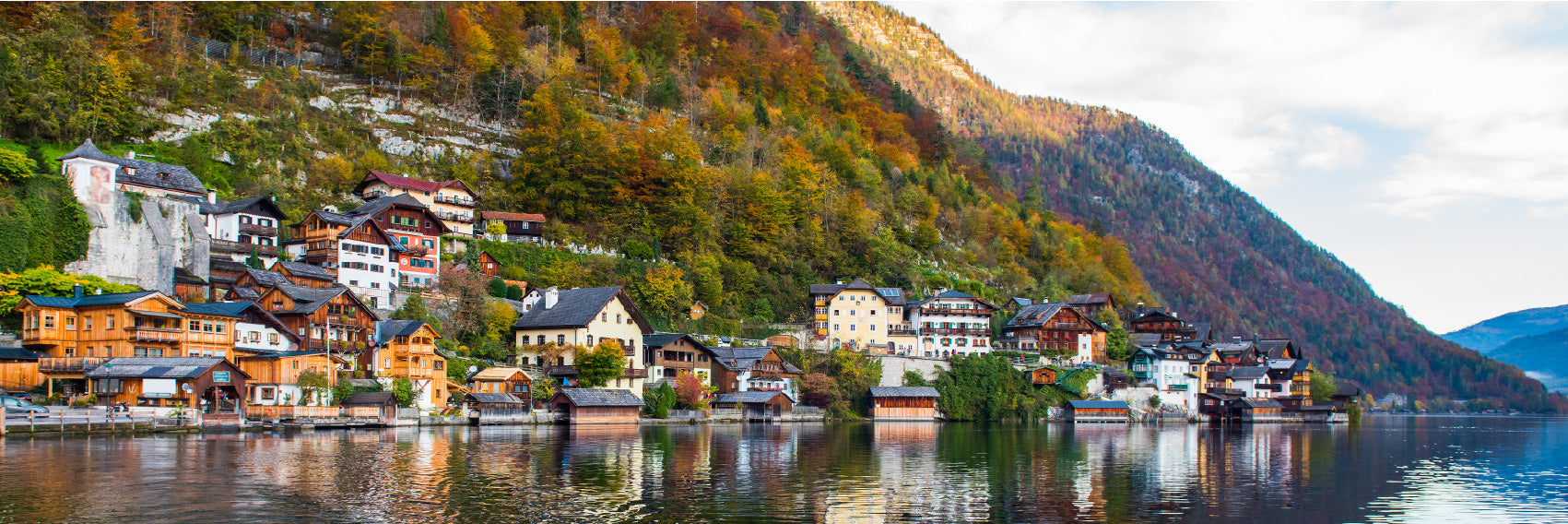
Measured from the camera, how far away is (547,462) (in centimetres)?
3625

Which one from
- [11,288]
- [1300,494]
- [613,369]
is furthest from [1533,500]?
[11,288]

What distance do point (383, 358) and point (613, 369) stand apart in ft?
44.7

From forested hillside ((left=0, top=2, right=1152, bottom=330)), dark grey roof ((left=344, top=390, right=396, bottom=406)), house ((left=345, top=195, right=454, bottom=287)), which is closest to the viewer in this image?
dark grey roof ((left=344, top=390, right=396, bottom=406))

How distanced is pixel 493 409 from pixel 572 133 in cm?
3485

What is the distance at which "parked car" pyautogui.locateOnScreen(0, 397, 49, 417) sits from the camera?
42.5 m

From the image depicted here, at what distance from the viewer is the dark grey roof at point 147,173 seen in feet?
195

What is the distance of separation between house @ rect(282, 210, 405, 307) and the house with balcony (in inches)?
211

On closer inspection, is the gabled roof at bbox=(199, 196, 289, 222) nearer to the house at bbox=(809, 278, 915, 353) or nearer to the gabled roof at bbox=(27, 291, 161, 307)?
the gabled roof at bbox=(27, 291, 161, 307)

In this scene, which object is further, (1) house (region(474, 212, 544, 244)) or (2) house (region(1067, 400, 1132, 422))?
(2) house (region(1067, 400, 1132, 422))

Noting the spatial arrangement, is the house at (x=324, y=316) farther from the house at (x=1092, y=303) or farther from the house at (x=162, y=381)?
the house at (x=1092, y=303)

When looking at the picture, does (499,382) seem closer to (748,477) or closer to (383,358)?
(383,358)

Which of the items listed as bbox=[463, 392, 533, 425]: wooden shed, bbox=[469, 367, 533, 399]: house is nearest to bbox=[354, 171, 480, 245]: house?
bbox=[469, 367, 533, 399]: house

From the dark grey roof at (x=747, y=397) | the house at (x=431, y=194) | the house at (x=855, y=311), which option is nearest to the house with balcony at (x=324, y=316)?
the house at (x=431, y=194)

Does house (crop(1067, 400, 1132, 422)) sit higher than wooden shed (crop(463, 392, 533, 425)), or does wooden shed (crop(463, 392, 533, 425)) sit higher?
wooden shed (crop(463, 392, 533, 425))
